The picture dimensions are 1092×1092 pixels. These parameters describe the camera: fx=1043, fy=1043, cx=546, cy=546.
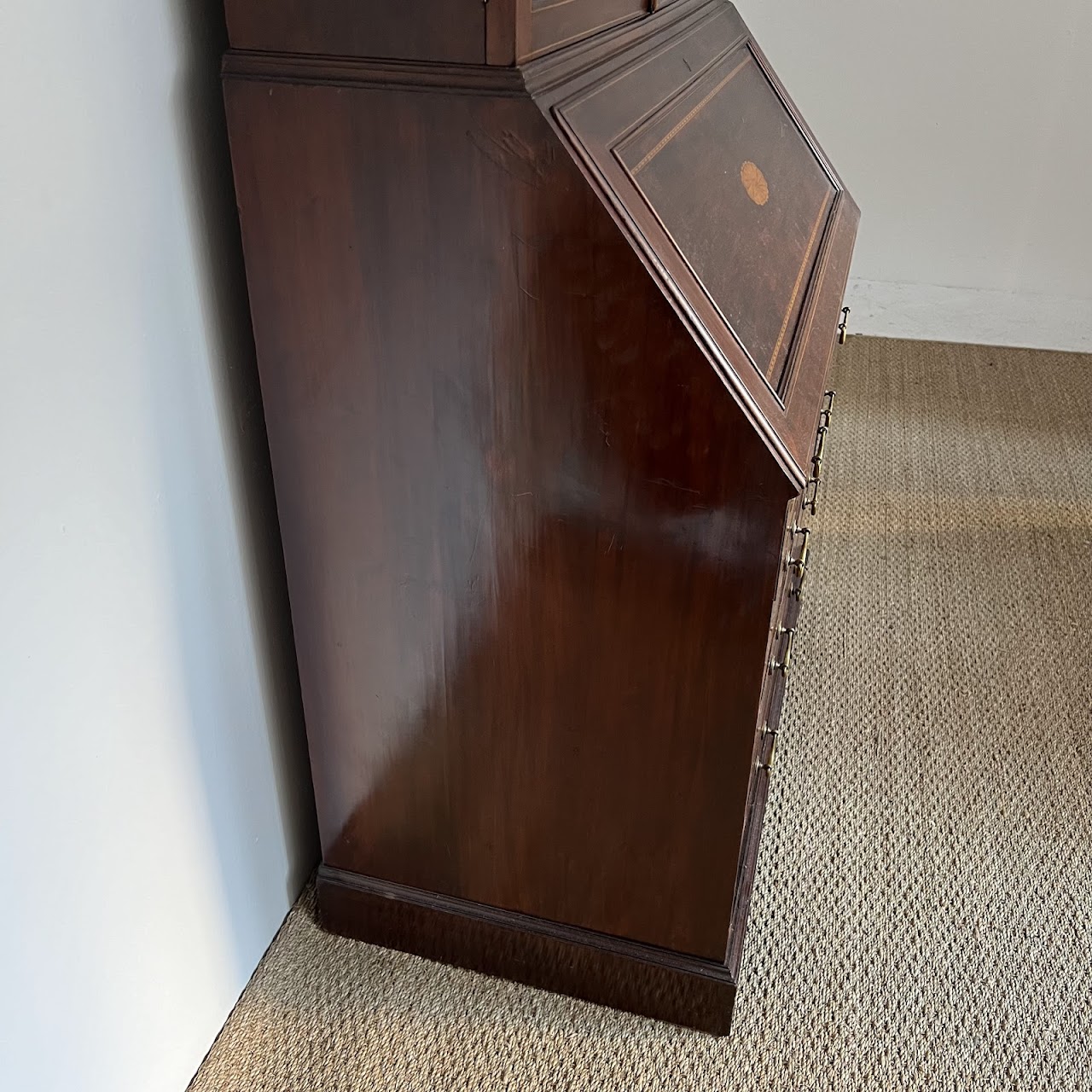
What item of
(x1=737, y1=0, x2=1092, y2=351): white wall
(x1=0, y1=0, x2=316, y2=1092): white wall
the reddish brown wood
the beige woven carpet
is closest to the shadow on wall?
(x1=0, y1=0, x2=316, y2=1092): white wall

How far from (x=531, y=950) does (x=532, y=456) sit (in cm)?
63

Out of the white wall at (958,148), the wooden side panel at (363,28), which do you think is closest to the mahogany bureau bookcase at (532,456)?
the wooden side panel at (363,28)

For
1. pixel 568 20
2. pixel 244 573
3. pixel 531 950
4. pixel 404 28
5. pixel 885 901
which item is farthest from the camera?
pixel 885 901

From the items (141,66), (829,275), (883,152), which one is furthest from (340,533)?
(883,152)

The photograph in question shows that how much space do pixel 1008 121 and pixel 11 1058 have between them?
2.82 metres

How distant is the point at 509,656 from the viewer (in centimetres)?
101

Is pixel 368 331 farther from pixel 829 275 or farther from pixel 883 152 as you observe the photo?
pixel 883 152

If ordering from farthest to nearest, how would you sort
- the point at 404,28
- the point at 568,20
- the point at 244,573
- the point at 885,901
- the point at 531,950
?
1. the point at 885,901
2. the point at 531,950
3. the point at 244,573
4. the point at 568,20
5. the point at 404,28

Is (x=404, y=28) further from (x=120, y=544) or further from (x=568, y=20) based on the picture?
(x=120, y=544)

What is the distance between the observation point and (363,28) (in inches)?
29.8

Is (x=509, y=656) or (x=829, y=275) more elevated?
→ (x=829, y=275)

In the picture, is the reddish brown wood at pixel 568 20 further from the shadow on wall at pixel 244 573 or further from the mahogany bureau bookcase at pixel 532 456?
the shadow on wall at pixel 244 573

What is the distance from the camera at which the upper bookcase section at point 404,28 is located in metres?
0.73

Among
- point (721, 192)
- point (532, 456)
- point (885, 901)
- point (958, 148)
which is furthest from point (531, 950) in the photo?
point (958, 148)
